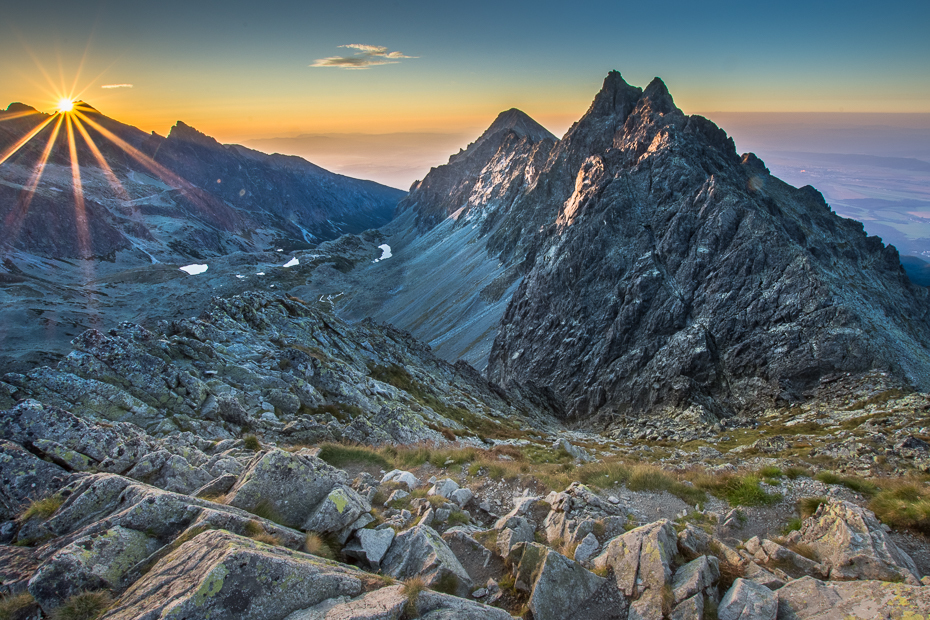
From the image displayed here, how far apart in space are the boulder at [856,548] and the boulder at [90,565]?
580 inches

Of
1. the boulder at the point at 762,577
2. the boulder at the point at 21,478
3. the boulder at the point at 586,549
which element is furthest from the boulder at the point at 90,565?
the boulder at the point at 762,577

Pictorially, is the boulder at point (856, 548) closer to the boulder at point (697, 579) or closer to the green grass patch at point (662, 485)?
the boulder at point (697, 579)

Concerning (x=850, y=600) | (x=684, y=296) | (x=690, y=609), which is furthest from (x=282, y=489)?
(x=684, y=296)

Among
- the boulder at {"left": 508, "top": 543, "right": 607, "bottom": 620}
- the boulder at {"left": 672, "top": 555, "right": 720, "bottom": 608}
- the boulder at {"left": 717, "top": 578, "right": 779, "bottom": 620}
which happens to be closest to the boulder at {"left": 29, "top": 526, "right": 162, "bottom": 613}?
the boulder at {"left": 508, "top": 543, "right": 607, "bottom": 620}

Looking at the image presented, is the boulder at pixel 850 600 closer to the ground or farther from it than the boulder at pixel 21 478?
farther from it

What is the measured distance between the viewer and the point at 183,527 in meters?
9.09

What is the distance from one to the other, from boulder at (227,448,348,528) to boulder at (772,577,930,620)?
31.8ft

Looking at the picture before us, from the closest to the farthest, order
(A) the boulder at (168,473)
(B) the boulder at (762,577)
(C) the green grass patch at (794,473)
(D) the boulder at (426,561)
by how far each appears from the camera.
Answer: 1. (B) the boulder at (762,577)
2. (D) the boulder at (426,561)
3. (A) the boulder at (168,473)
4. (C) the green grass patch at (794,473)

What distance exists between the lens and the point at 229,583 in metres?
6.93

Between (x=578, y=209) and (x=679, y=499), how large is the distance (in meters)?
86.7

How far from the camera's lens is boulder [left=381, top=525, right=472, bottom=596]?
9.13 meters

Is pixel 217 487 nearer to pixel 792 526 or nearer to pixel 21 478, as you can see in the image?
pixel 21 478

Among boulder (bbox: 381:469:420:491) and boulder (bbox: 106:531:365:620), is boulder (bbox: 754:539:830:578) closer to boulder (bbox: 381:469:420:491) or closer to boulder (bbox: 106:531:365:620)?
boulder (bbox: 106:531:365:620)

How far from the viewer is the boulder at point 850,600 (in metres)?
7.30
